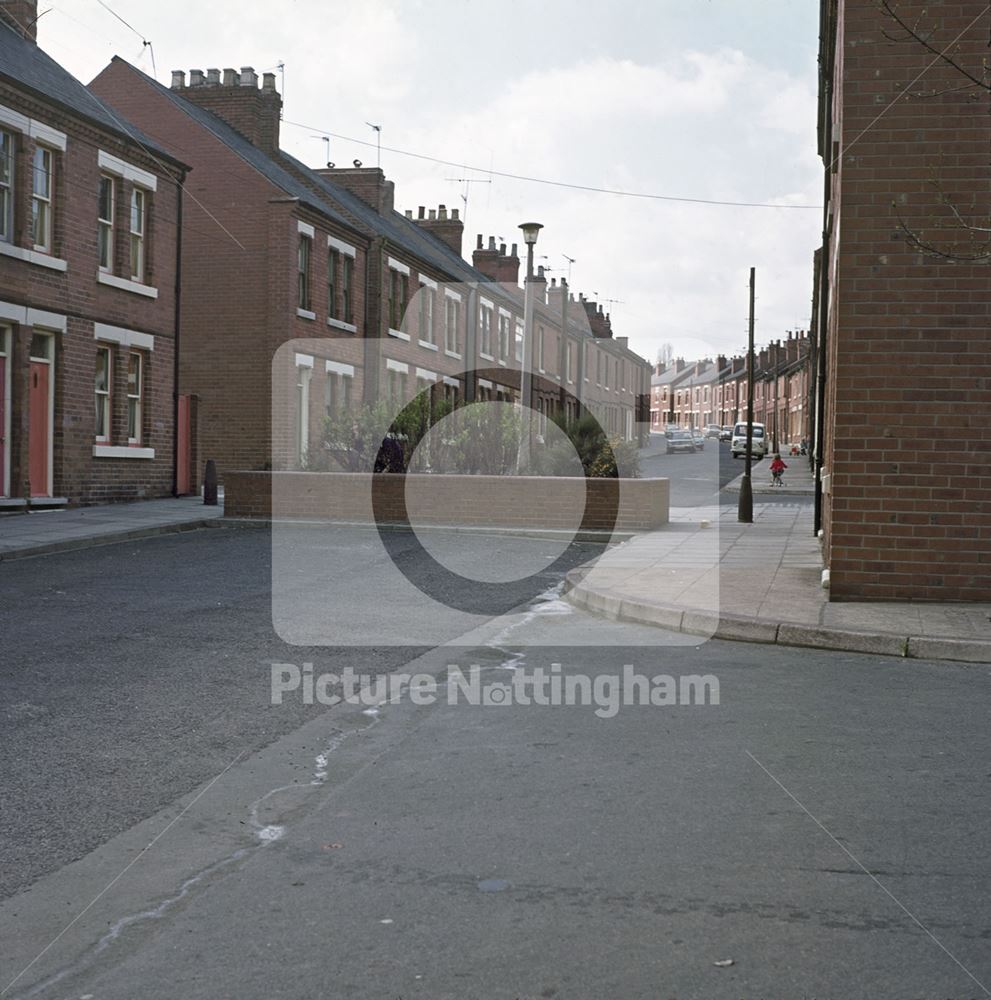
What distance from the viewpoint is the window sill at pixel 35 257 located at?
19.4m

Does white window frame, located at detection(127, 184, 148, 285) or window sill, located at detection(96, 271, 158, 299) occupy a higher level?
white window frame, located at detection(127, 184, 148, 285)

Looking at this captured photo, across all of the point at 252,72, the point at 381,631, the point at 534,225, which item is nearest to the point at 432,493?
the point at 534,225

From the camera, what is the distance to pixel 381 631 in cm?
902

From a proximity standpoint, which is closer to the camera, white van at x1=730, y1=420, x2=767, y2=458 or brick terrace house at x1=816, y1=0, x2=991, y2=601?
brick terrace house at x1=816, y1=0, x2=991, y2=601

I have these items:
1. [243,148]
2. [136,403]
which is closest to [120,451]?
[136,403]

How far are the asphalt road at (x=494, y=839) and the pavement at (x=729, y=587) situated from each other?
2.57ft

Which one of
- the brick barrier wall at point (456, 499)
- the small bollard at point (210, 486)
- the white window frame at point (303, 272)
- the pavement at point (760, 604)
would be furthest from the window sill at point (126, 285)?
the pavement at point (760, 604)

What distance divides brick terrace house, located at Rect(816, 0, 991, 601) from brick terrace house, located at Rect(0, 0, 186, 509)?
1456 cm

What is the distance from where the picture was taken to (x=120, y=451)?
22.8 metres

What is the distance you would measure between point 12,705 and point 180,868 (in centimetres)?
282

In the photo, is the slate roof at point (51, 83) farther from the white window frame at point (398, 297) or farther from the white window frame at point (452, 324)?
the white window frame at point (452, 324)

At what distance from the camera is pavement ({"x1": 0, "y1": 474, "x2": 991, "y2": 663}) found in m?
8.27

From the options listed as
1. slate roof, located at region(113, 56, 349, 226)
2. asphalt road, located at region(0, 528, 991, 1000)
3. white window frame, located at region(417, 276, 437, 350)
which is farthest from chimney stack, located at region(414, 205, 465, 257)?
asphalt road, located at region(0, 528, 991, 1000)

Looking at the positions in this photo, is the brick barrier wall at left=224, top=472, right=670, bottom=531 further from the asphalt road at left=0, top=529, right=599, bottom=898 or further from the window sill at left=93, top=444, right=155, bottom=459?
the asphalt road at left=0, top=529, right=599, bottom=898
